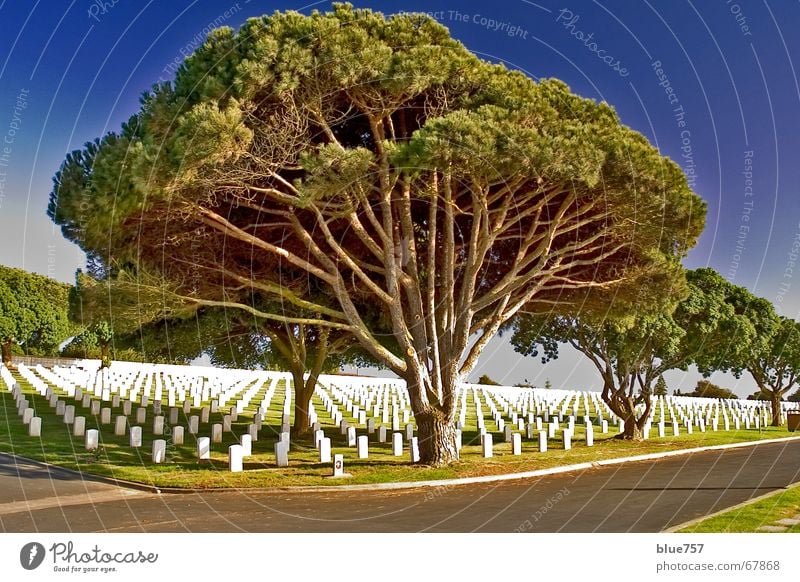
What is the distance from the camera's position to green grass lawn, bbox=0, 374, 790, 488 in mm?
14594

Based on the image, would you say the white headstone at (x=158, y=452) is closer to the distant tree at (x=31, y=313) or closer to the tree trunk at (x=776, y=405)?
the distant tree at (x=31, y=313)

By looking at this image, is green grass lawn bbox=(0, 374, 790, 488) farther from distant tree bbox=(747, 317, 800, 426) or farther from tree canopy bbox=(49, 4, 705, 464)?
distant tree bbox=(747, 317, 800, 426)

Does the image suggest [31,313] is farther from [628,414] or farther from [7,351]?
[628,414]

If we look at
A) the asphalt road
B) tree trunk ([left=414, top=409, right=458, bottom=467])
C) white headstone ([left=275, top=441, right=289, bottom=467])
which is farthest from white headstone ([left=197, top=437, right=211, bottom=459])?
tree trunk ([left=414, top=409, right=458, bottom=467])

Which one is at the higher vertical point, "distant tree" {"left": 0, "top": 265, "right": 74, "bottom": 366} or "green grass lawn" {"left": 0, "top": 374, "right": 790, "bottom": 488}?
"distant tree" {"left": 0, "top": 265, "right": 74, "bottom": 366}

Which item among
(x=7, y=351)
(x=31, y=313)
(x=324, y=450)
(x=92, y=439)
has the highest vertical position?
(x=31, y=313)

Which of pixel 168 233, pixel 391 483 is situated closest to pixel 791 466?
pixel 391 483

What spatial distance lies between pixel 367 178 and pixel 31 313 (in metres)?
43.9

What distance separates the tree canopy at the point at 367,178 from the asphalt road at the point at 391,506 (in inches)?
155

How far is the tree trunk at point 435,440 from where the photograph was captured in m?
16.7

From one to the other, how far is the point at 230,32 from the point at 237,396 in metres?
21.0

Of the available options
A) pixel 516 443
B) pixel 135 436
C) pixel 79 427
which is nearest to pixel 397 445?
pixel 516 443

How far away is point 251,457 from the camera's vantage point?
1781cm
